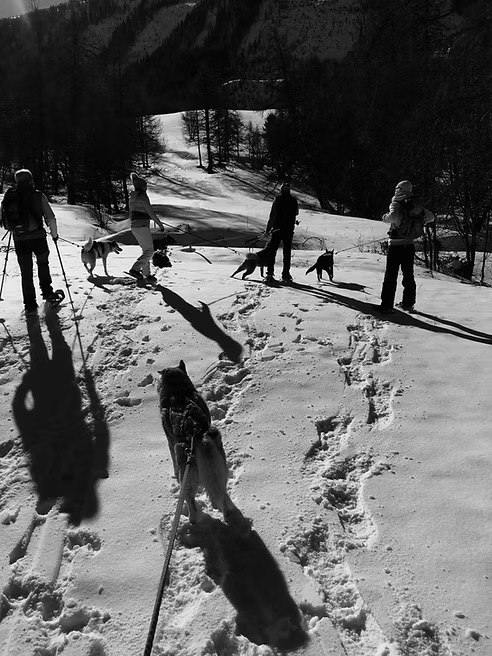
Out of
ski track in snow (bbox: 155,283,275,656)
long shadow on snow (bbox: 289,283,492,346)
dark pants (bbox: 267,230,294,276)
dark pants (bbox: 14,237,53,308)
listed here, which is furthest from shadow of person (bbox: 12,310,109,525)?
dark pants (bbox: 267,230,294,276)

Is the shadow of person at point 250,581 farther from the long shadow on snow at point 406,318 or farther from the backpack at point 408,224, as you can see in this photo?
the backpack at point 408,224

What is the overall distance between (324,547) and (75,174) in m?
34.4

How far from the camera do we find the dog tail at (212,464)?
8.59 feet

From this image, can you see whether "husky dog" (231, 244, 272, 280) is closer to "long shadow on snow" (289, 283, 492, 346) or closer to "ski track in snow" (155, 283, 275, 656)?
"long shadow on snow" (289, 283, 492, 346)

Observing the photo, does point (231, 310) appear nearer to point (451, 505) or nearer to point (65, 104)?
point (451, 505)

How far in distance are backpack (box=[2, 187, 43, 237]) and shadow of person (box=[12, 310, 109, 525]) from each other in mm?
1715

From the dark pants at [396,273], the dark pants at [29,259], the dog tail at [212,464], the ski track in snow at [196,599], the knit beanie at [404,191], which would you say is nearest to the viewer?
the ski track in snow at [196,599]

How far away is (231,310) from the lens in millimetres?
6734

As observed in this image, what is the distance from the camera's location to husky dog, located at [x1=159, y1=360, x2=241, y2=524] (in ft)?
8.65

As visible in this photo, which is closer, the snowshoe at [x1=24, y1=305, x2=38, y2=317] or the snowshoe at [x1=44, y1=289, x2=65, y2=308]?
the snowshoe at [x1=24, y1=305, x2=38, y2=317]

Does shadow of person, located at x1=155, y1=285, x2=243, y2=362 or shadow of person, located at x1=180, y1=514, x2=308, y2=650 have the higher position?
shadow of person, located at x1=155, y1=285, x2=243, y2=362

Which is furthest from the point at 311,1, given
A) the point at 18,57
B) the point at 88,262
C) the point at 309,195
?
the point at 88,262

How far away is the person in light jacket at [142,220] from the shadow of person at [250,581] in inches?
222

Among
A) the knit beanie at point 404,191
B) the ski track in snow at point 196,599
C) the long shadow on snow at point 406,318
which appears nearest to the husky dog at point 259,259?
the long shadow on snow at point 406,318
